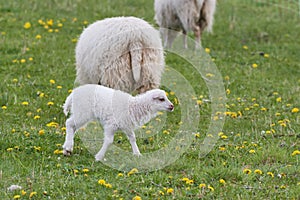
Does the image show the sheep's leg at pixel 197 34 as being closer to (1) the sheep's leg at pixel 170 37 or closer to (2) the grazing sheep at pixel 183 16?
(2) the grazing sheep at pixel 183 16

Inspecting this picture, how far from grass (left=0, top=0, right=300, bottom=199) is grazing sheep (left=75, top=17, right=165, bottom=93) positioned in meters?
0.64

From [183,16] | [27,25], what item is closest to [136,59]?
[183,16]

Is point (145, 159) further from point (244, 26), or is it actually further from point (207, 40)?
point (244, 26)

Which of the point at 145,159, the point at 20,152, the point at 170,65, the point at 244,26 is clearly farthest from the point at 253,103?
the point at 244,26

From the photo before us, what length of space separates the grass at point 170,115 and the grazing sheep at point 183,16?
1.49 feet

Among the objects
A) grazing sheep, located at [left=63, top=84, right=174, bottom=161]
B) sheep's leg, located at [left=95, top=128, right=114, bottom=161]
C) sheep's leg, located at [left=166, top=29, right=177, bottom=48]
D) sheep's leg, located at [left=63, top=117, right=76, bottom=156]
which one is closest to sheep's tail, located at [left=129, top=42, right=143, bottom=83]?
grazing sheep, located at [left=63, top=84, right=174, bottom=161]

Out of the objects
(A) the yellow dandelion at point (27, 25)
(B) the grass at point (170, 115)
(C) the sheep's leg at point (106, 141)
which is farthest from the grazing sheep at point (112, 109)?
(A) the yellow dandelion at point (27, 25)

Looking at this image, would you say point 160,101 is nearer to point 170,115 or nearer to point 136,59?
point 136,59

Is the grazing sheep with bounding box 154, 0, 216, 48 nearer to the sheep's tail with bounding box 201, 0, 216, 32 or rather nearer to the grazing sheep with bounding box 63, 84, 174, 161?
the sheep's tail with bounding box 201, 0, 216, 32

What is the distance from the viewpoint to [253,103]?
827 cm

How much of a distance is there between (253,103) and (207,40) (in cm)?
359

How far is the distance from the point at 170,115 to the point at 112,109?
220cm

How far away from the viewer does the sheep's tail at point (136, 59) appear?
22.2ft

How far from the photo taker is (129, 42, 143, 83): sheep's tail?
677 cm
